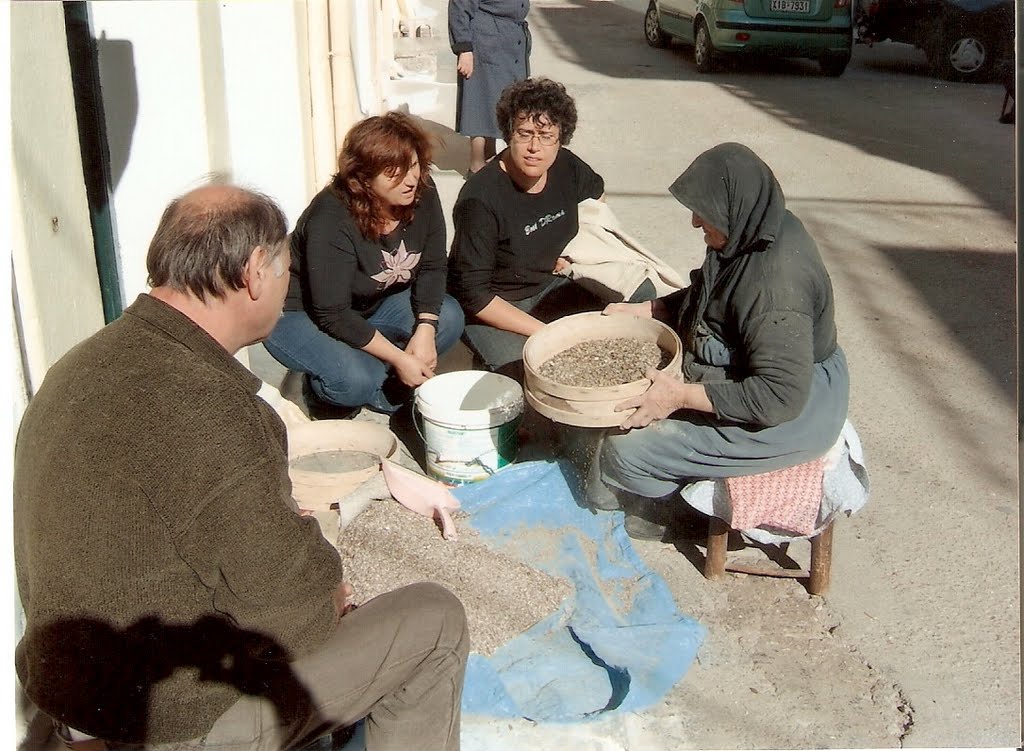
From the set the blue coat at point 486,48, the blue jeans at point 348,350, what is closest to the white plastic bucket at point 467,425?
the blue jeans at point 348,350

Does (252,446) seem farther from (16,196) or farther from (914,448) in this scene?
(914,448)

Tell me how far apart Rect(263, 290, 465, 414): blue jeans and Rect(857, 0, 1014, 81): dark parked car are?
9.71 meters

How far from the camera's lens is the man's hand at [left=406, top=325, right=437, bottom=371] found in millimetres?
4242

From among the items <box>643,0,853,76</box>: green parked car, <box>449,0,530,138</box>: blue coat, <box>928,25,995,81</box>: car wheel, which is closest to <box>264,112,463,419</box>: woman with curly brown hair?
<box>449,0,530,138</box>: blue coat

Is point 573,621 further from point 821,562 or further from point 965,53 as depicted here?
point 965,53

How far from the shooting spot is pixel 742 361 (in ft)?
10.9

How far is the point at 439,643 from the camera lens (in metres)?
2.26

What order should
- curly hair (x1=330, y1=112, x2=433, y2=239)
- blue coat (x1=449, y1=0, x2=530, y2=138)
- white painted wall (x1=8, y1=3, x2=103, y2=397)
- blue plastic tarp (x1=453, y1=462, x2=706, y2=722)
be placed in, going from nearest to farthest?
white painted wall (x1=8, y1=3, x2=103, y2=397), blue plastic tarp (x1=453, y1=462, x2=706, y2=722), curly hair (x1=330, y1=112, x2=433, y2=239), blue coat (x1=449, y1=0, x2=530, y2=138)

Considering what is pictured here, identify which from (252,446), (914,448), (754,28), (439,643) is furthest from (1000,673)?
(754,28)

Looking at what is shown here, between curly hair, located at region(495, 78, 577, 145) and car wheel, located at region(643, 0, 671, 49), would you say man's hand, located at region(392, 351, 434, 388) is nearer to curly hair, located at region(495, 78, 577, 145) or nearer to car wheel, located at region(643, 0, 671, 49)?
curly hair, located at region(495, 78, 577, 145)

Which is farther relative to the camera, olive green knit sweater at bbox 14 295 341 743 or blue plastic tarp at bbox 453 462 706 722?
blue plastic tarp at bbox 453 462 706 722

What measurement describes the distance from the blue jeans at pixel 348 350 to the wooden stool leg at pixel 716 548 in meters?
1.52

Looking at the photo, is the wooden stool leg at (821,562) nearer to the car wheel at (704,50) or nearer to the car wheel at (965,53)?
the car wheel at (965,53)

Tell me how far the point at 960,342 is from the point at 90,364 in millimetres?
4760
